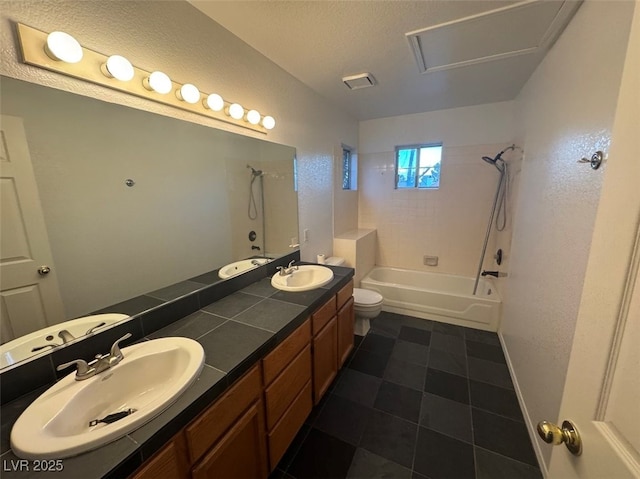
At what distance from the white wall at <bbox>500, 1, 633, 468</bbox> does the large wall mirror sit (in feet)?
5.98

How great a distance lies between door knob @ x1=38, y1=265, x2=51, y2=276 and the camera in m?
0.93

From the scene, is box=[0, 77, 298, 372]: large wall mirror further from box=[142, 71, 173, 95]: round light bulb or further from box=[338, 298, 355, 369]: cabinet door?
box=[338, 298, 355, 369]: cabinet door

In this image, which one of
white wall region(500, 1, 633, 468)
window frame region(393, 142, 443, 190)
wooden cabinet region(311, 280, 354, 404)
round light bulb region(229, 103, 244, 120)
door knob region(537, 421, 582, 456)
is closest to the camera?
door knob region(537, 421, 582, 456)

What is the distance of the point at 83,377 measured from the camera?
2.94 ft

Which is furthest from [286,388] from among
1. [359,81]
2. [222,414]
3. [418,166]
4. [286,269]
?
[418,166]

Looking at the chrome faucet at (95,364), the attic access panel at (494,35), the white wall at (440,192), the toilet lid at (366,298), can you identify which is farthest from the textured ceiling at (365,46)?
the toilet lid at (366,298)

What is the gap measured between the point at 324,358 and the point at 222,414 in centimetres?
94

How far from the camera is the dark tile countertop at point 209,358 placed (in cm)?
64

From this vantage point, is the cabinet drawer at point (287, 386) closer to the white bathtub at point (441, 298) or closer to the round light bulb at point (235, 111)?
the round light bulb at point (235, 111)

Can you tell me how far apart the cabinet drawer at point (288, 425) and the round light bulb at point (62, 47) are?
175 centimetres

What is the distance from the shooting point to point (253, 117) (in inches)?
68.1

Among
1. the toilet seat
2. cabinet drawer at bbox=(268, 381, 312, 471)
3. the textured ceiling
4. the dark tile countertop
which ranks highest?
the textured ceiling

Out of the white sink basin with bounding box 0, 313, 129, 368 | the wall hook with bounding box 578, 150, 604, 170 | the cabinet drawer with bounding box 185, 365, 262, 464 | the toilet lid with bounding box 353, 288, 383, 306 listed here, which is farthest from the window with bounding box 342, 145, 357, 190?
the white sink basin with bounding box 0, 313, 129, 368

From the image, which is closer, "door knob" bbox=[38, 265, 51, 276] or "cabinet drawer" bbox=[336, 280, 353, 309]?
"door knob" bbox=[38, 265, 51, 276]
